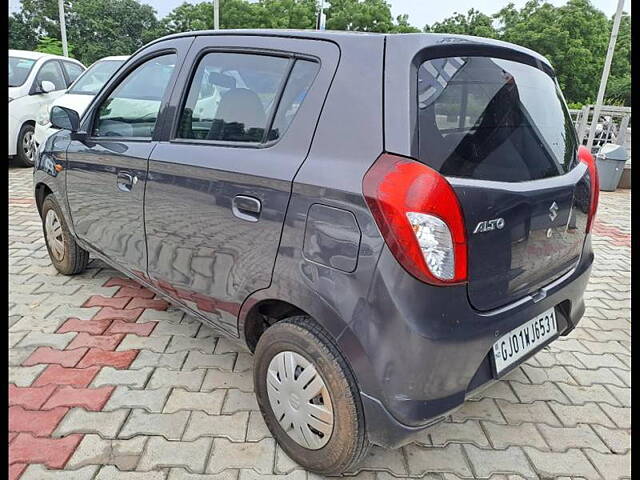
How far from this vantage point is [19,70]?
7.84 metres

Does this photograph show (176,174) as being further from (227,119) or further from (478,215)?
(478,215)

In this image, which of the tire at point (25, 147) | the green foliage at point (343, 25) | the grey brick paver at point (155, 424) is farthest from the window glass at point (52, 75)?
the green foliage at point (343, 25)

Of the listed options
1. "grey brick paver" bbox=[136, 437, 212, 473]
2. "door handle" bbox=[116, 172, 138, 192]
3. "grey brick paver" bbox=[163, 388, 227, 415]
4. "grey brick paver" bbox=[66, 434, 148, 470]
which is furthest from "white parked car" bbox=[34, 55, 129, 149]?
"grey brick paver" bbox=[136, 437, 212, 473]

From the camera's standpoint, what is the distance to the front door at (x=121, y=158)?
8.48 ft

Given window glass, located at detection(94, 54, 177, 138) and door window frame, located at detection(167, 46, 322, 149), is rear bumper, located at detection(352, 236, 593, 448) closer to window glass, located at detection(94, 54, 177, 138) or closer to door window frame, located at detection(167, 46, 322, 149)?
door window frame, located at detection(167, 46, 322, 149)

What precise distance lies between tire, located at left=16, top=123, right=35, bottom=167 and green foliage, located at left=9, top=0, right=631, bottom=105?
2692 centimetres

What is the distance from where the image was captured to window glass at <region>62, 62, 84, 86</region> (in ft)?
28.3

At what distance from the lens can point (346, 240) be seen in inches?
63.6

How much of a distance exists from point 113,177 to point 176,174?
67 cm

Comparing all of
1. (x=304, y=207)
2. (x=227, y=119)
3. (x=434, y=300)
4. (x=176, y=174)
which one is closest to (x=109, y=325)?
(x=176, y=174)

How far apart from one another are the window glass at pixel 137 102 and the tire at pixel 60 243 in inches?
33.8

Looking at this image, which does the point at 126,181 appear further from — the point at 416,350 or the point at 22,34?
the point at 22,34

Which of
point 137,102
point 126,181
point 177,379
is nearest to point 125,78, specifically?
point 137,102

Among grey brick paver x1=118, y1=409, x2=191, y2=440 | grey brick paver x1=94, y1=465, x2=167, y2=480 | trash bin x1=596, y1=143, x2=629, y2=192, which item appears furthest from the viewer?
trash bin x1=596, y1=143, x2=629, y2=192
